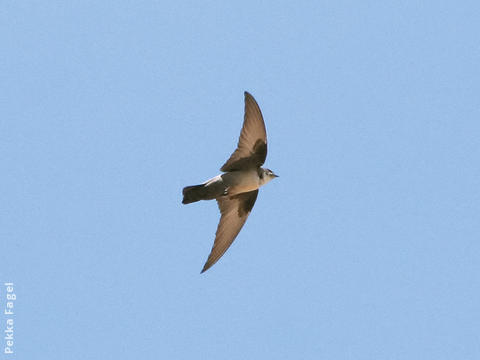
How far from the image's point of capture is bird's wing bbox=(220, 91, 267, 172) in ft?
27.1

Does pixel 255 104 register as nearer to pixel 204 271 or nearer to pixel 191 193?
pixel 191 193

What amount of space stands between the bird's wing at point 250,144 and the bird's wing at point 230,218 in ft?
1.52

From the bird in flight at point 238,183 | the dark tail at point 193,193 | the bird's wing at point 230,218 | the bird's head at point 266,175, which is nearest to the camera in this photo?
the dark tail at point 193,193

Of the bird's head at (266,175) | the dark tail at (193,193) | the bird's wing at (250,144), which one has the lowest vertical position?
the dark tail at (193,193)

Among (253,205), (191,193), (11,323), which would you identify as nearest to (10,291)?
(11,323)

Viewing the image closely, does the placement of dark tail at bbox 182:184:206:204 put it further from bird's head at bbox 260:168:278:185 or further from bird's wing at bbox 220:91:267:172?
bird's head at bbox 260:168:278:185

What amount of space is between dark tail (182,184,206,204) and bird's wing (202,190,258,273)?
63 centimetres

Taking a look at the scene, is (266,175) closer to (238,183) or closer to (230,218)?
(238,183)

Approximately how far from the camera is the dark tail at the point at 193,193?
7965 millimetres

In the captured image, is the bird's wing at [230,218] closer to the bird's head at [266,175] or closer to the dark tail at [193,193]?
the bird's head at [266,175]

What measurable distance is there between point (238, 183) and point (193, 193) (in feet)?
1.74

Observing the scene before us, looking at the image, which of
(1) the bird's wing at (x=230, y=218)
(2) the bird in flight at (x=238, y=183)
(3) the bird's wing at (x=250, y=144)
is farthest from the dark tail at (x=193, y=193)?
(1) the bird's wing at (x=230, y=218)

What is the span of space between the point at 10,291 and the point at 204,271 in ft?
6.33

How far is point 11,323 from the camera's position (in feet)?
24.8
